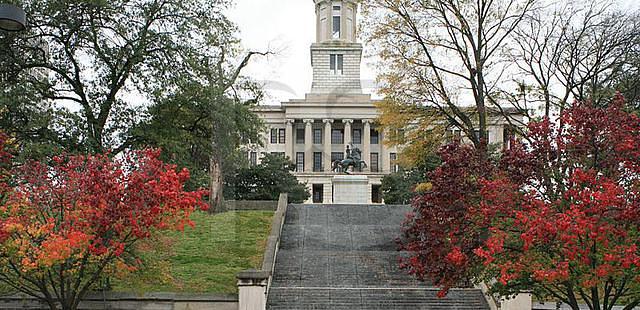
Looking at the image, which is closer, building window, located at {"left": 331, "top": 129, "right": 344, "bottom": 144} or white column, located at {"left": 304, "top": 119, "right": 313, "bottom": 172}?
white column, located at {"left": 304, "top": 119, "right": 313, "bottom": 172}

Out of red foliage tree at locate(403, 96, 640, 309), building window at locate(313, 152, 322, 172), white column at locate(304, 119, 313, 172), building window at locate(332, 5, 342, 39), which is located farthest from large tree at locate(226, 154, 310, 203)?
building window at locate(313, 152, 322, 172)

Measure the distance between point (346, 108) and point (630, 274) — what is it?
70.6 metres

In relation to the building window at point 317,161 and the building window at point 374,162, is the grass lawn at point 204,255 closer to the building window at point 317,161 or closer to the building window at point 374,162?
the building window at point 317,161

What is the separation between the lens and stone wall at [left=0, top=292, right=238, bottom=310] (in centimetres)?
1836

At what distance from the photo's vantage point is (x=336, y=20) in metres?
76.2

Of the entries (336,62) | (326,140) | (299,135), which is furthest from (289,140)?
(336,62)

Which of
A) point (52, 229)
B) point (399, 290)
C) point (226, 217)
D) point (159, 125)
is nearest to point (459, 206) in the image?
point (399, 290)

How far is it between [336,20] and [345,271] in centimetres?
5641

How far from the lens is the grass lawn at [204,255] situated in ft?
59.4

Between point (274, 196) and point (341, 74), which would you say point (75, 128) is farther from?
point (341, 74)

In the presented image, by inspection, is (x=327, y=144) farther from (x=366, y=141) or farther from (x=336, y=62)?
(x=336, y=62)

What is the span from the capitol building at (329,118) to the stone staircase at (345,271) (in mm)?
47147

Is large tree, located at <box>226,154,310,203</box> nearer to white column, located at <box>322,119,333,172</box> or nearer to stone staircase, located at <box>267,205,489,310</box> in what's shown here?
stone staircase, located at <box>267,205,489,310</box>

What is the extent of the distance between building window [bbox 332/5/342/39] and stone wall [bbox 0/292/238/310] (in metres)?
60.0
